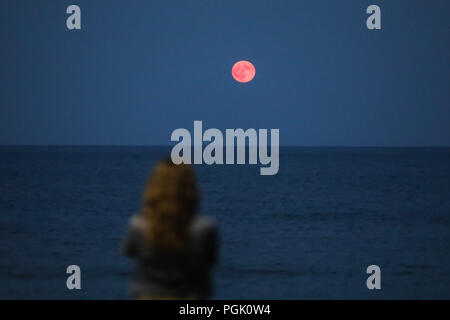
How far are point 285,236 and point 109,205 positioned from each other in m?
19.9

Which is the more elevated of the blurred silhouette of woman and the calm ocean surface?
the calm ocean surface

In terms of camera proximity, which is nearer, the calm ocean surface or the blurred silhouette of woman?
the blurred silhouette of woman

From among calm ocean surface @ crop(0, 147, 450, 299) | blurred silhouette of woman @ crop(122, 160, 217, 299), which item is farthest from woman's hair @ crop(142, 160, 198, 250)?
calm ocean surface @ crop(0, 147, 450, 299)

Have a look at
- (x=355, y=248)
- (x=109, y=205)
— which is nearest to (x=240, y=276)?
(x=355, y=248)

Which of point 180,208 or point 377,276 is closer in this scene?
point 180,208

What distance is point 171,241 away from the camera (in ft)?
12.3

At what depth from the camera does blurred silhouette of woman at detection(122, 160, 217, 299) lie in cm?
372

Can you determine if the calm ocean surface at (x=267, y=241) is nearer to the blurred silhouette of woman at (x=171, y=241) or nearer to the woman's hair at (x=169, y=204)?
the blurred silhouette of woman at (x=171, y=241)

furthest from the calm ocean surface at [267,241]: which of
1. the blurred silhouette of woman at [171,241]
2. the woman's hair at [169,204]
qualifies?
the woman's hair at [169,204]

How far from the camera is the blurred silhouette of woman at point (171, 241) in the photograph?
372cm

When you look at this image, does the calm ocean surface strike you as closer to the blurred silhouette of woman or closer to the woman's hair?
the blurred silhouette of woman

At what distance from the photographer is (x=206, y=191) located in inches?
2682

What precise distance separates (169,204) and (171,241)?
207mm
